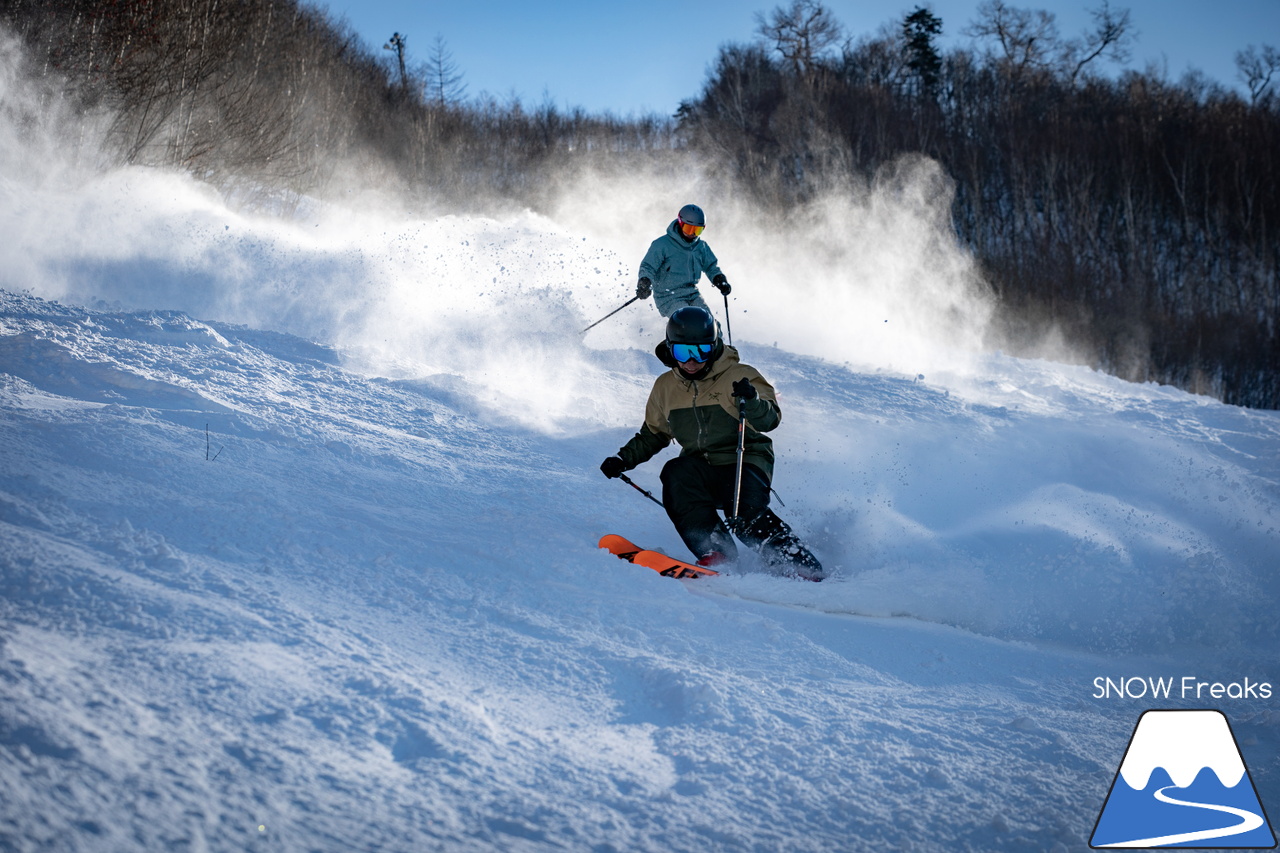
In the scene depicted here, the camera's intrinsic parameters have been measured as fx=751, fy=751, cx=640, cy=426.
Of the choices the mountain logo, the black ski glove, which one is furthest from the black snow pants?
the mountain logo

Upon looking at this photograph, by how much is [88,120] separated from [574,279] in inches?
352

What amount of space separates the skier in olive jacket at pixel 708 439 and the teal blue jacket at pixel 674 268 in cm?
266

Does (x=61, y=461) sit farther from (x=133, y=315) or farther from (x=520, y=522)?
(x=133, y=315)

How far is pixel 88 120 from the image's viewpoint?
39.0 ft

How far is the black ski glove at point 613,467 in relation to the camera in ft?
12.7

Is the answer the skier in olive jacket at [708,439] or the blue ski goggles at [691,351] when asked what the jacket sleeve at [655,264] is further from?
the blue ski goggles at [691,351]

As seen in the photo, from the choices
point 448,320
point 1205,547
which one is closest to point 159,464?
point 448,320

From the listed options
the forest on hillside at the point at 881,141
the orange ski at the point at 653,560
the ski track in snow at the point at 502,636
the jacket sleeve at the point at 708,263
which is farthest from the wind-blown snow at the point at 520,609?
the forest on hillside at the point at 881,141

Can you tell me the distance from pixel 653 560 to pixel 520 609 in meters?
0.87

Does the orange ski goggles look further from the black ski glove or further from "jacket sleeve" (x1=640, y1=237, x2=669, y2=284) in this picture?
the black ski glove

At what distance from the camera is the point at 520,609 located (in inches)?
92.0

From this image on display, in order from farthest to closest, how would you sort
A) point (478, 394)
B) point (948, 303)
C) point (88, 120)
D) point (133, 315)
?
point (948, 303)
point (88, 120)
point (478, 394)
point (133, 315)

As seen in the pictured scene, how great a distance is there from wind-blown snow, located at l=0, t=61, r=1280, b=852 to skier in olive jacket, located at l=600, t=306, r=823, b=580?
0.23 m

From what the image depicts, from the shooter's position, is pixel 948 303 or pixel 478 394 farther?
pixel 948 303
